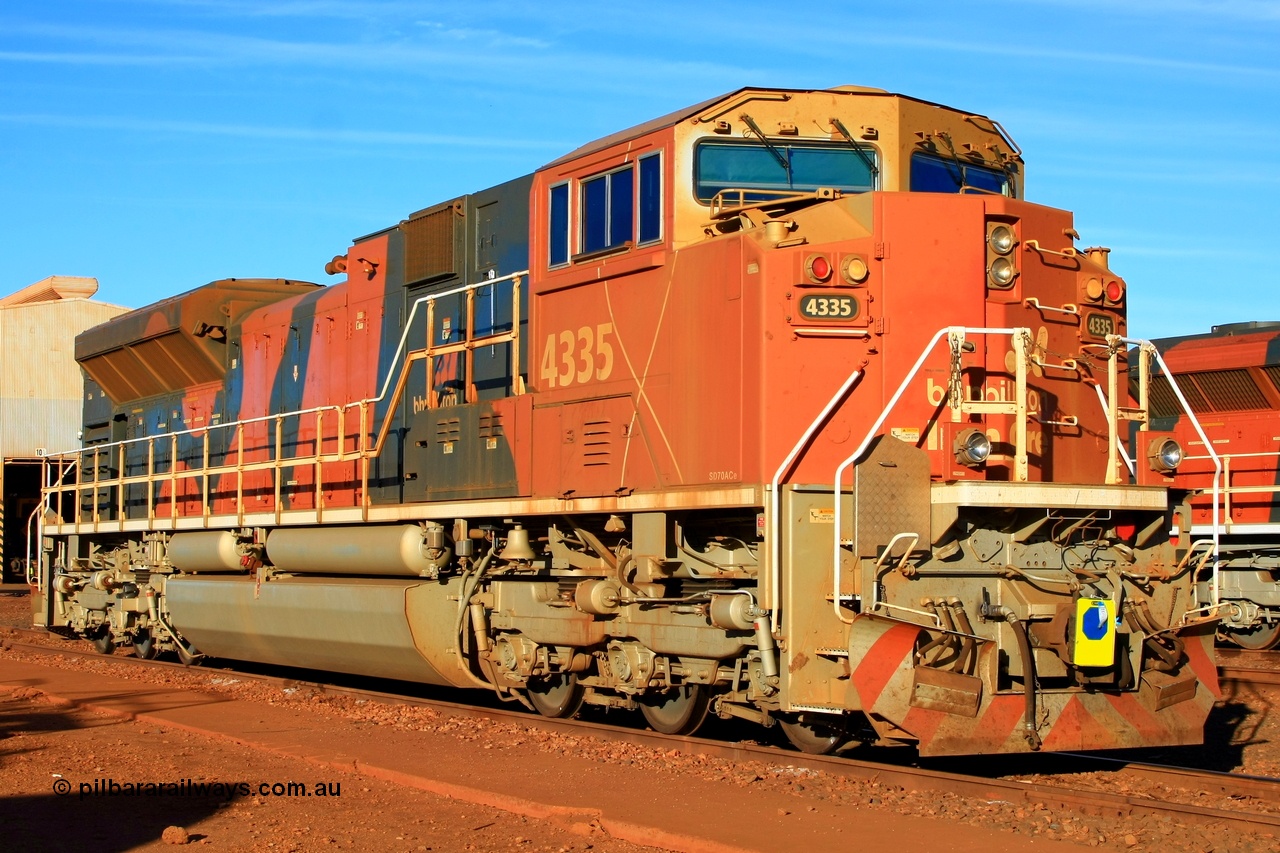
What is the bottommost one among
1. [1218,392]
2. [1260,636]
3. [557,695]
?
[1260,636]

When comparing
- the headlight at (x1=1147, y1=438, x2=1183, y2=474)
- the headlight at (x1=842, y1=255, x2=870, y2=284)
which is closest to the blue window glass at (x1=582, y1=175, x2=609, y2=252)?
the headlight at (x1=842, y1=255, x2=870, y2=284)

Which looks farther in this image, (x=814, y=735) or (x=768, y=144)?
(x=768, y=144)

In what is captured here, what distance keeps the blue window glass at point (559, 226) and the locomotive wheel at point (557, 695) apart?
3203 millimetres

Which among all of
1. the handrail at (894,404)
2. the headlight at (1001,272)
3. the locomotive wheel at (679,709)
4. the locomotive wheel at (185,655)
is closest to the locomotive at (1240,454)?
the headlight at (1001,272)

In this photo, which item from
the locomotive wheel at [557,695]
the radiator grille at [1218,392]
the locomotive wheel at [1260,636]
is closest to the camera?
the locomotive wheel at [557,695]

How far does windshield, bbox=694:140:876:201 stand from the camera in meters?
9.05

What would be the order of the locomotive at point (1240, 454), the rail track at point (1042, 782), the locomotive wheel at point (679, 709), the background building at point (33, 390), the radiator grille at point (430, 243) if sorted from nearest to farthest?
the rail track at point (1042, 782), the locomotive wheel at point (679, 709), the radiator grille at point (430, 243), the locomotive at point (1240, 454), the background building at point (33, 390)

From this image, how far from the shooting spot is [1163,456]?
874 cm

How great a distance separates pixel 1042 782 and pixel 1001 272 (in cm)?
319

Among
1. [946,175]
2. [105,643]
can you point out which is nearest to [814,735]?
[946,175]

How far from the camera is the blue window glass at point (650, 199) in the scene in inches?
360

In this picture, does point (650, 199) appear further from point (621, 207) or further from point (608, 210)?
point (608, 210)

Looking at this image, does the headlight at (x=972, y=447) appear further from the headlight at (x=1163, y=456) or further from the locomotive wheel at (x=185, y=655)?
the locomotive wheel at (x=185, y=655)

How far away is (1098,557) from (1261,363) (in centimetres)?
1050
